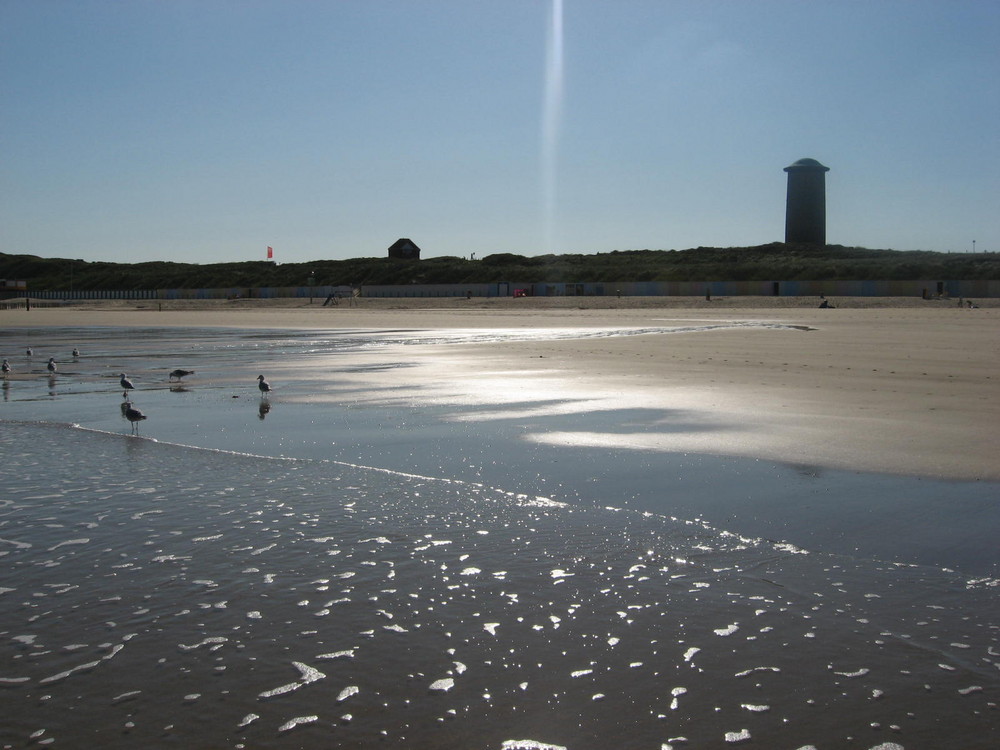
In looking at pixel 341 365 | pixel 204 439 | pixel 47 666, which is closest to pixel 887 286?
pixel 341 365

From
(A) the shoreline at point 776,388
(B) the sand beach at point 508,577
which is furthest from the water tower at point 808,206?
(B) the sand beach at point 508,577

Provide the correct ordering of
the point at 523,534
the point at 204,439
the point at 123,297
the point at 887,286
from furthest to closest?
the point at 123,297, the point at 887,286, the point at 204,439, the point at 523,534

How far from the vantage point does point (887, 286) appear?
64.3 meters

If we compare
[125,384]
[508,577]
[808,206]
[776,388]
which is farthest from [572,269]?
[508,577]

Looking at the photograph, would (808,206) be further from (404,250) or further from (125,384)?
(125,384)

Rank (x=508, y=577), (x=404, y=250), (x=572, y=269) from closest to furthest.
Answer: (x=508, y=577) < (x=572, y=269) < (x=404, y=250)

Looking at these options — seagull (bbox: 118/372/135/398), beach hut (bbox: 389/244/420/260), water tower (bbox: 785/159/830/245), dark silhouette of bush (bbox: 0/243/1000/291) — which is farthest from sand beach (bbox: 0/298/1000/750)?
beach hut (bbox: 389/244/420/260)

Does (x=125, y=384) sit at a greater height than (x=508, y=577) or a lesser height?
greater

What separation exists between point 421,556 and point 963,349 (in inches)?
674

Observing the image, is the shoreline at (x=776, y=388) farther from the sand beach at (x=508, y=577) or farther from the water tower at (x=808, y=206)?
the water tower at (x=808, y=206)

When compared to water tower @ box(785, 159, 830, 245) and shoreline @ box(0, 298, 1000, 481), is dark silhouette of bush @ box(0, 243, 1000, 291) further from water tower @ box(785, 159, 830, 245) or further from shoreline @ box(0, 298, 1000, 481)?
shoreline @ box(0, 298, 1000, 481)

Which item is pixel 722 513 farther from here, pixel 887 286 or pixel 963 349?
pixel 887 286

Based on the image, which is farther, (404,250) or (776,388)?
(404,250)

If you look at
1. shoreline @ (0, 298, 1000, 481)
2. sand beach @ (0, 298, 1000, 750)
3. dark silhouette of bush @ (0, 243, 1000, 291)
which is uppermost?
dark silhouette of bush @ (0, 243, 1000, 291)
